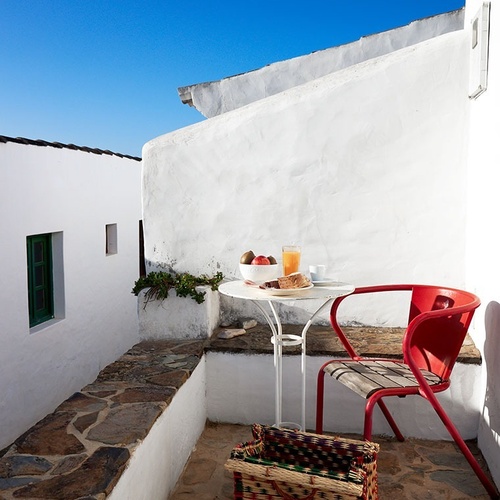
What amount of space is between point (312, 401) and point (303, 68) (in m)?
4.54

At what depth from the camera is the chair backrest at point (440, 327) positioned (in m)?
2.62

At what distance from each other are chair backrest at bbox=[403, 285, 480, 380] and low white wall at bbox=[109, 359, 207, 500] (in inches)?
46.6

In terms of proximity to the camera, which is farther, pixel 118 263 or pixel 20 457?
pixel 118 263

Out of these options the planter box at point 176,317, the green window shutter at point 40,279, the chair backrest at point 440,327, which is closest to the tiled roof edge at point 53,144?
the green window shutter at point 40,279

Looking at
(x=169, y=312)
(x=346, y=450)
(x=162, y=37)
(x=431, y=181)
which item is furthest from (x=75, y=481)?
(x=162, y=37)

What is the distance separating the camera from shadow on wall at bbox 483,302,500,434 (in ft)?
9.19

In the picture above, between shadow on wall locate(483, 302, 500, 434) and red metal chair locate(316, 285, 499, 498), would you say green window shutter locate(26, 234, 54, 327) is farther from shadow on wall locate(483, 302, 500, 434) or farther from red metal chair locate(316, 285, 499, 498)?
shadow on wall locate(483, 302, 500, 434)

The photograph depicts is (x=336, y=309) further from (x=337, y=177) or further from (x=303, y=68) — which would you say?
(x=303, y=68)

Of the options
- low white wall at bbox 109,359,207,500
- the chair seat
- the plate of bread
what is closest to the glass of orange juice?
the plate of bread

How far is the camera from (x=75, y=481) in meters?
1.92

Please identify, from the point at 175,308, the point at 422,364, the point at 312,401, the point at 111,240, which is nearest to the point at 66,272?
the point at 111,240

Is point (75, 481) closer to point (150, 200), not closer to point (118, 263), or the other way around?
point (150, 200)

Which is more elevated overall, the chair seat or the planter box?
the planter box

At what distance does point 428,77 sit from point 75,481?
3239 millimetres
